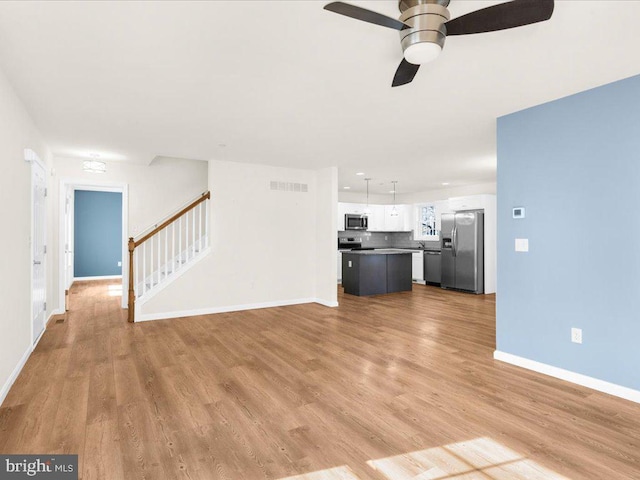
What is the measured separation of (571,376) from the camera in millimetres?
3018

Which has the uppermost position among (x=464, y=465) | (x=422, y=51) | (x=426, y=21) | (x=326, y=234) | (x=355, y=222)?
(x=426, y=21)

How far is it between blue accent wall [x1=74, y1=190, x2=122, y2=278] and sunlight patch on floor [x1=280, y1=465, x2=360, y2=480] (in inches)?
403

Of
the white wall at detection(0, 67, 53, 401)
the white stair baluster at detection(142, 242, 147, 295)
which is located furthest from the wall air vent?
the white wall at detection(0, 67, 53, 401)

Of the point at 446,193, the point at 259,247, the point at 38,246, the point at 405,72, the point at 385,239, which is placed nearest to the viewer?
the point at 405,72

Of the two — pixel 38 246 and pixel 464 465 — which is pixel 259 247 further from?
pixel 464 465

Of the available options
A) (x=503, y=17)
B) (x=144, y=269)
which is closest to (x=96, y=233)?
(x=144, y=269)

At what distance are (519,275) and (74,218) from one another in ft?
35.7

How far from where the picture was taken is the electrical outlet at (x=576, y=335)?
2.98 metres

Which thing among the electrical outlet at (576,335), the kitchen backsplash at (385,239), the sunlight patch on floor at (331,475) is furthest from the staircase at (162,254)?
the electrical outlet at (576,335)

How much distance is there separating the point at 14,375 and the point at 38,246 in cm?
167

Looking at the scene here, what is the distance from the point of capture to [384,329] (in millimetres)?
4750

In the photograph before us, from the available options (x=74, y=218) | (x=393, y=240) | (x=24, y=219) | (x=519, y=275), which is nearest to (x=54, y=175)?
(x=24, y=219)

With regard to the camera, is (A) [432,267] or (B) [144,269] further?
(A) [432,267]

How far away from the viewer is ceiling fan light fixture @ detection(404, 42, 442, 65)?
6.01ft
